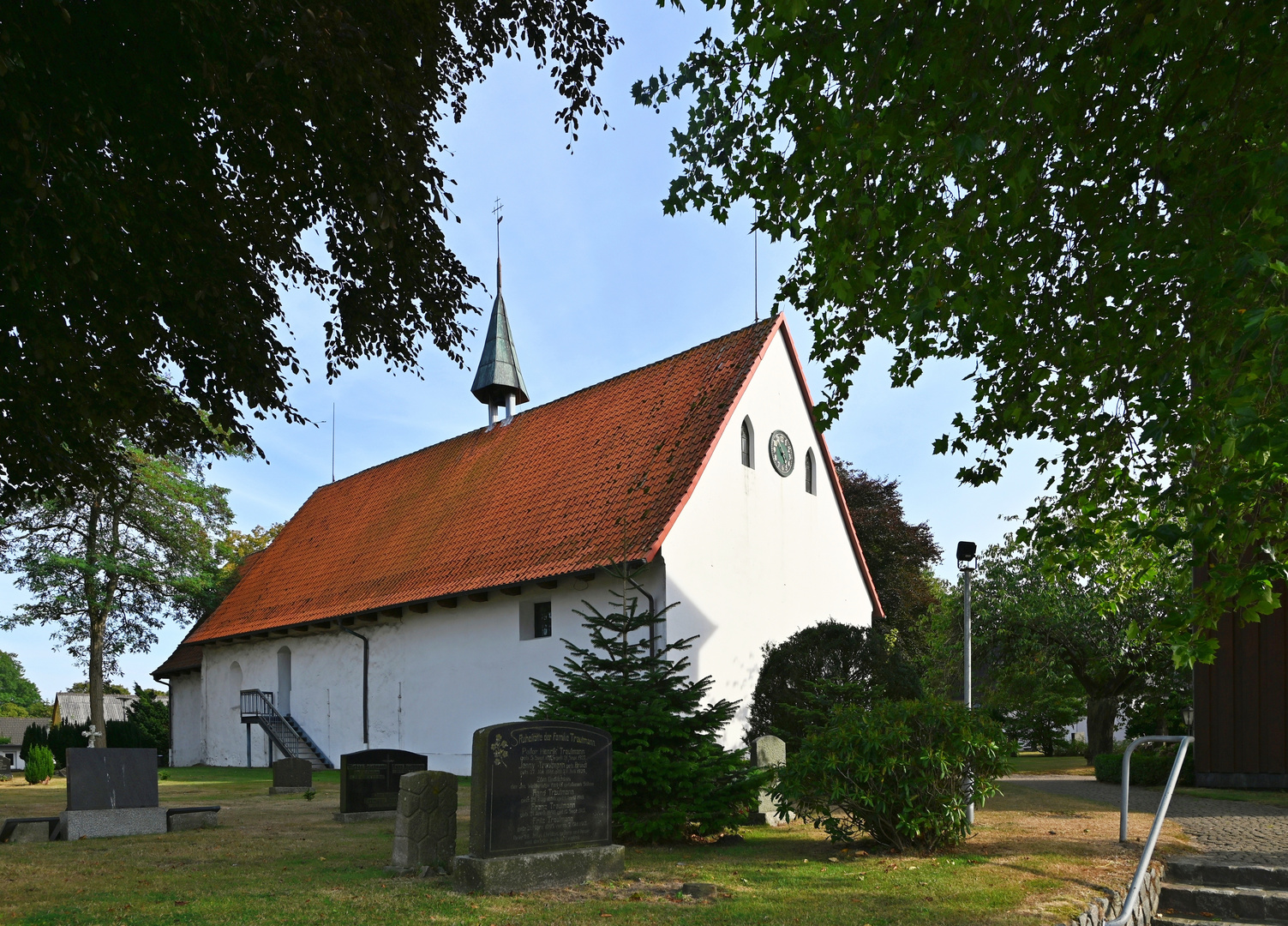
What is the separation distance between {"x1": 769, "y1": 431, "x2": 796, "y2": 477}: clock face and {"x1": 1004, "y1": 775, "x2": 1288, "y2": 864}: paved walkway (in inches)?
313

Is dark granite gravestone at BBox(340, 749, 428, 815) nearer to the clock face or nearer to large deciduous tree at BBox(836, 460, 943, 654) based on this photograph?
the clock face

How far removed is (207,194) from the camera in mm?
8758

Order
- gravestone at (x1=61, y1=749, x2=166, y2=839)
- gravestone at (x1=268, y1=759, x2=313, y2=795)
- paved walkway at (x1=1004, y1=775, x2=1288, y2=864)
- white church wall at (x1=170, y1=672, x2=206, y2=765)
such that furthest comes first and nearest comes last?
white church wall at (x1=170, y1=672, x2=206, y2=765) < gravestone at (x1=268, y1=759, x2=313, y2=795) < gravestone at (x1=61, y1=749, x2=166, y2=839) < paved walkway at (x1=1004, y1=775, x2=1288, y2=864)

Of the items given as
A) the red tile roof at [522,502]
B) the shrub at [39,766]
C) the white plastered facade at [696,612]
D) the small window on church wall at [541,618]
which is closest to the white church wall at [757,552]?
the white plastered facade at [696,612]

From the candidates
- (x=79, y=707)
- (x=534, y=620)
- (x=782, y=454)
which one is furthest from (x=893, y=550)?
(x=79, y=707)

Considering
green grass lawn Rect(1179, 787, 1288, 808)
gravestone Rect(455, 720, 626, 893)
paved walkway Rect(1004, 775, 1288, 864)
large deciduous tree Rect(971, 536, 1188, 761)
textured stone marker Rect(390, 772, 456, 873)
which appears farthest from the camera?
large deciduous tree Rect(971, 536, 1188, 761)

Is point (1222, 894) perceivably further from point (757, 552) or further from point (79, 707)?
point (79, 707)

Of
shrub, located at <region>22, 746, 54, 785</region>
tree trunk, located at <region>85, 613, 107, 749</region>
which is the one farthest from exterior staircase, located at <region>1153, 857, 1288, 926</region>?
tree trunk, located at <region>85, 613, 107, 749</region>

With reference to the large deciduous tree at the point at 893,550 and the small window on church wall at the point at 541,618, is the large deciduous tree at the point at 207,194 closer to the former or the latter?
the small window on church wall at the point at 541,618

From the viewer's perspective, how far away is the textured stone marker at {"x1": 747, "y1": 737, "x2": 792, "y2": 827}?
43.8 feet

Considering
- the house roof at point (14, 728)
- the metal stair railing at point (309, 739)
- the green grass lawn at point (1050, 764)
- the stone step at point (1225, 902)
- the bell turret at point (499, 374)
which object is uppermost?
the bell turret at point (499, 374)

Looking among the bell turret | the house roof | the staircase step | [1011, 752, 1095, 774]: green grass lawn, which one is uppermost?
the bell turret

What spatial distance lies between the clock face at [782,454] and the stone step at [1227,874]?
1288 centimetres

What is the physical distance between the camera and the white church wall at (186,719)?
114 ft
